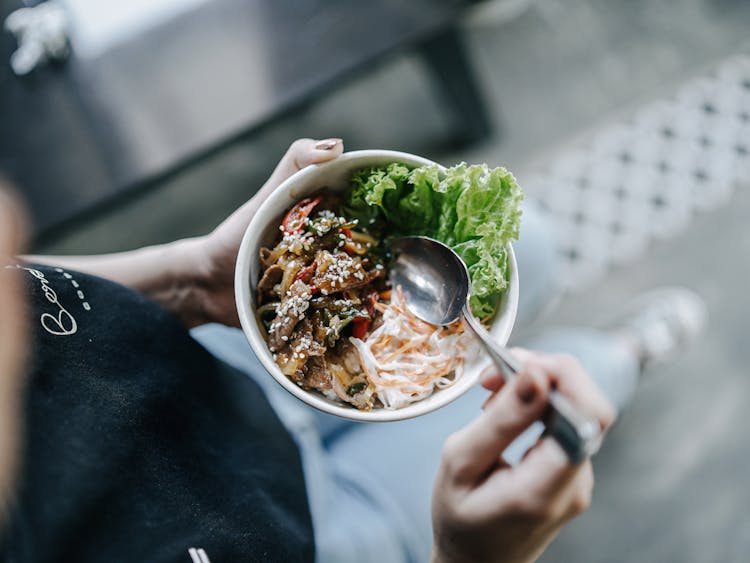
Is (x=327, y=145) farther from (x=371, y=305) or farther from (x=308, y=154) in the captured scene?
(x=371, y=305)

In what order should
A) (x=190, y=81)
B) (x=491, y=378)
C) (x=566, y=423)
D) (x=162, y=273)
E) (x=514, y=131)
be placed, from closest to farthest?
(x=566, y=423) < (x=491, y=378) < (x=162, y=273) < (x=190, y=81) < (x=514, y=131)

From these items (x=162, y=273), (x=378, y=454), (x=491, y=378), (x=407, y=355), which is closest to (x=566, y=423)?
(x=491, y=378)

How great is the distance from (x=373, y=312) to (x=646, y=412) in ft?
5.27

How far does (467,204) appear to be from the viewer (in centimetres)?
96

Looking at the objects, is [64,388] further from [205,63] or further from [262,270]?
[205,63]

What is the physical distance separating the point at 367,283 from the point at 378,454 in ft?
1.76

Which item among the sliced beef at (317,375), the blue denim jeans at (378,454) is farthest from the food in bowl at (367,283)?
the blue denim jeans at (378,454)

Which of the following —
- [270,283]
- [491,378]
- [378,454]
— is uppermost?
[270,283]

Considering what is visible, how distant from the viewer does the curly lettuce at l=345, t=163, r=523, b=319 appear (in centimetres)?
94

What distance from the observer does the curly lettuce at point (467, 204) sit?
0.94m

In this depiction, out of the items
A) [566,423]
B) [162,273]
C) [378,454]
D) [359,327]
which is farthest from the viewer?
[378,454]

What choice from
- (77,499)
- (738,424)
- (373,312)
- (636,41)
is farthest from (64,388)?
(636,41)

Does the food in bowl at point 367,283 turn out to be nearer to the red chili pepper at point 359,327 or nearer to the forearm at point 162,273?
the red chili pepper at point 359,327

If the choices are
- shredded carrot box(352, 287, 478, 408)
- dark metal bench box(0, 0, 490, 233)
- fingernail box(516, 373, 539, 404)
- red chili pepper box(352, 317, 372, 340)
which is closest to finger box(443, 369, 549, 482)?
fingernail box(516, 373, 539, 404)
